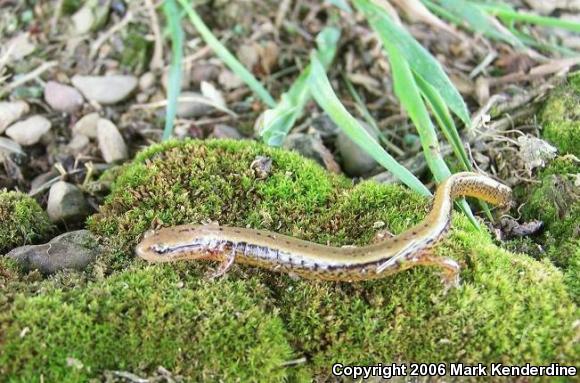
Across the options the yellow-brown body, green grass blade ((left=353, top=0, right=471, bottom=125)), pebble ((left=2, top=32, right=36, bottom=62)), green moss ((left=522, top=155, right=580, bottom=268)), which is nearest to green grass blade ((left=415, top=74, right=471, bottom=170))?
green grass blade ((left=353, top=0, right=471, bottom=125))

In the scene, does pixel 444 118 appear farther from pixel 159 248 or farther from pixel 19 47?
pixel 19 47

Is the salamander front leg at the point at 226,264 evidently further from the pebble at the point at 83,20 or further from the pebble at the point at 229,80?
the pebble at the point at 83,20

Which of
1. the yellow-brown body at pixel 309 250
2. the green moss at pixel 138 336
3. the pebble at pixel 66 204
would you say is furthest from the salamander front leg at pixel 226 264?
the pebble at pixel 66 204

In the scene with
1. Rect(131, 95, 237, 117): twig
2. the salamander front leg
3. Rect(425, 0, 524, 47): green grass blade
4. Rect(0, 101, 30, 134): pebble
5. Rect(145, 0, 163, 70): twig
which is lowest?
the salamander front leg

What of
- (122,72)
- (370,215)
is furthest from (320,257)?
(122,72)

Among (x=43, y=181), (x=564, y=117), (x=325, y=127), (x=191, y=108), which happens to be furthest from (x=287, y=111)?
(x=564, y=117)

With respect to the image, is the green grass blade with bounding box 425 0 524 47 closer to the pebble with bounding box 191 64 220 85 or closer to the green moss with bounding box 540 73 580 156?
the green moss with bounding box 540 73 580 156

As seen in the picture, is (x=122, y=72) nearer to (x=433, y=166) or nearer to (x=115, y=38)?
(x=115, y=38)
